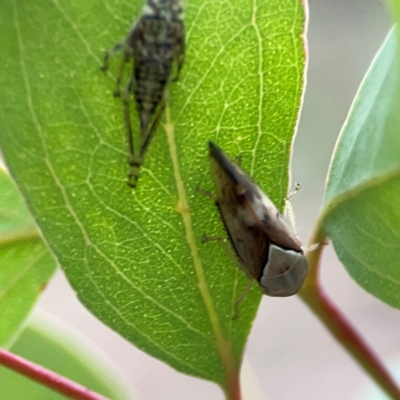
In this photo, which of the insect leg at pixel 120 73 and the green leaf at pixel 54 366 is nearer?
the insect leg at pixel 120 73

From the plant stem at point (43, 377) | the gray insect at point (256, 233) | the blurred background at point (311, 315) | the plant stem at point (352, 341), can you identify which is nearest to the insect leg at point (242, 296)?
the gray insect at point (256, 233)

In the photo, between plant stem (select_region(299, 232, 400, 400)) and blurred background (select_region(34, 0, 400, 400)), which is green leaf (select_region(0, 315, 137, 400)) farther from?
blurred background (select_region(34, 0, 400, 400))

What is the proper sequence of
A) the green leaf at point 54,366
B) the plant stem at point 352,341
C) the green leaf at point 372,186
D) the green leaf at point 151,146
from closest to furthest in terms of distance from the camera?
the green leaf at point 151,146 → the green leaf at point 372,186 → the plant stem at point 352,341 → the green leaf at point 54,366

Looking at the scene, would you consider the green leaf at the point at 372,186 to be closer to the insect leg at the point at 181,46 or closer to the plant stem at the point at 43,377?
the insect leg at the point at 181,46

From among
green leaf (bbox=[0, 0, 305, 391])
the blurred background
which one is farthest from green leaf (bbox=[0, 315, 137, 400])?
the blurred background

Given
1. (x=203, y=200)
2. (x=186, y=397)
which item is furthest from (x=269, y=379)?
(x=203, y=200)

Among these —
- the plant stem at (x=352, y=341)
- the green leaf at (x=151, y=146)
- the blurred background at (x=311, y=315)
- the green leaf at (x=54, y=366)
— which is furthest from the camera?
the blurred background at (x=311, y=315)

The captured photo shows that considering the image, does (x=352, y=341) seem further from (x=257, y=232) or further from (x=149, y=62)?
(x=149, y=62)

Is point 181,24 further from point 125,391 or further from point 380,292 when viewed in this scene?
point 125,391
